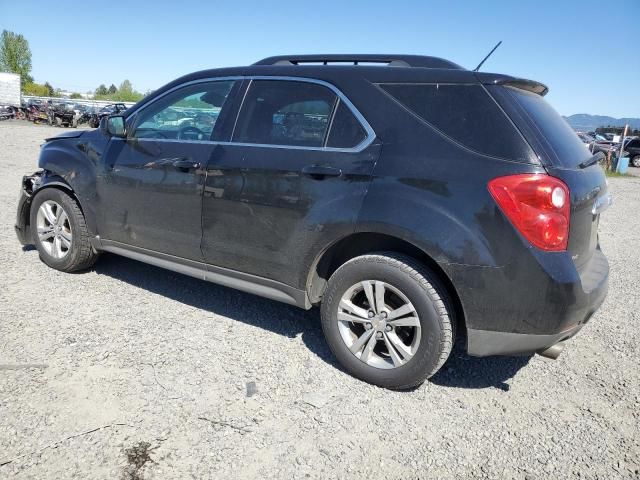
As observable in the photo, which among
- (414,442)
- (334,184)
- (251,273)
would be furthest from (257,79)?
(414,442)

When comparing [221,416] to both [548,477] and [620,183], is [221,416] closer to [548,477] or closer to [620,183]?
[548,477]

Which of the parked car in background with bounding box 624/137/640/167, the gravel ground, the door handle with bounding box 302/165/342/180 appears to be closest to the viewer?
the gravel ground

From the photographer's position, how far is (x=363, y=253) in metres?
3.11

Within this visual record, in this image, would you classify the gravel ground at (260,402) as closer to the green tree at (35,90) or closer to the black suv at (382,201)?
the black suv at (382,201)

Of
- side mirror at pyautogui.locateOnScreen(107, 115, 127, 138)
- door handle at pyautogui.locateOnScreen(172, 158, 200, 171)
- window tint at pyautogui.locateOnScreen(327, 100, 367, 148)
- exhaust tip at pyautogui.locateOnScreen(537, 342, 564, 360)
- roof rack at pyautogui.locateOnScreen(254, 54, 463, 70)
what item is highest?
roof rack at pyautogui.locateOnScreen(254, 54, 463, 70)

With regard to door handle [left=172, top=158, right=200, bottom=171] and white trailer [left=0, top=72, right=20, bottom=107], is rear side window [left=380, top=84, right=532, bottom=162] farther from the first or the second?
white trailer [left=0, top=72, right=20, bottom=107]

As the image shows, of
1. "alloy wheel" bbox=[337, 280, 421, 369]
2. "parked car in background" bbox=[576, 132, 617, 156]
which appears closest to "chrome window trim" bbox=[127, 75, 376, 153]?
"alloy wheel" bbox=[337, 280, 421, 369]

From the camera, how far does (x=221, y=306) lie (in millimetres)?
4098

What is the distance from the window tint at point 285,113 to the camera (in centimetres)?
314

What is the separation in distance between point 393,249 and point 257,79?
1538mm

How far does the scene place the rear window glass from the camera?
8.75 feet

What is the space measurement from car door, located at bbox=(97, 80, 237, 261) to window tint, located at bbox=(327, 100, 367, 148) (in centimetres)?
92

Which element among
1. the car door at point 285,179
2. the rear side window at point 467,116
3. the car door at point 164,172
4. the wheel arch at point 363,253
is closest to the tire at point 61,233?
the car door at point 164,172

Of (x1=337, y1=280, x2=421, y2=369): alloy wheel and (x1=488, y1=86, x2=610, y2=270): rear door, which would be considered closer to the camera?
(x1=488, y1=86, x2=610, y2=270): rear door
